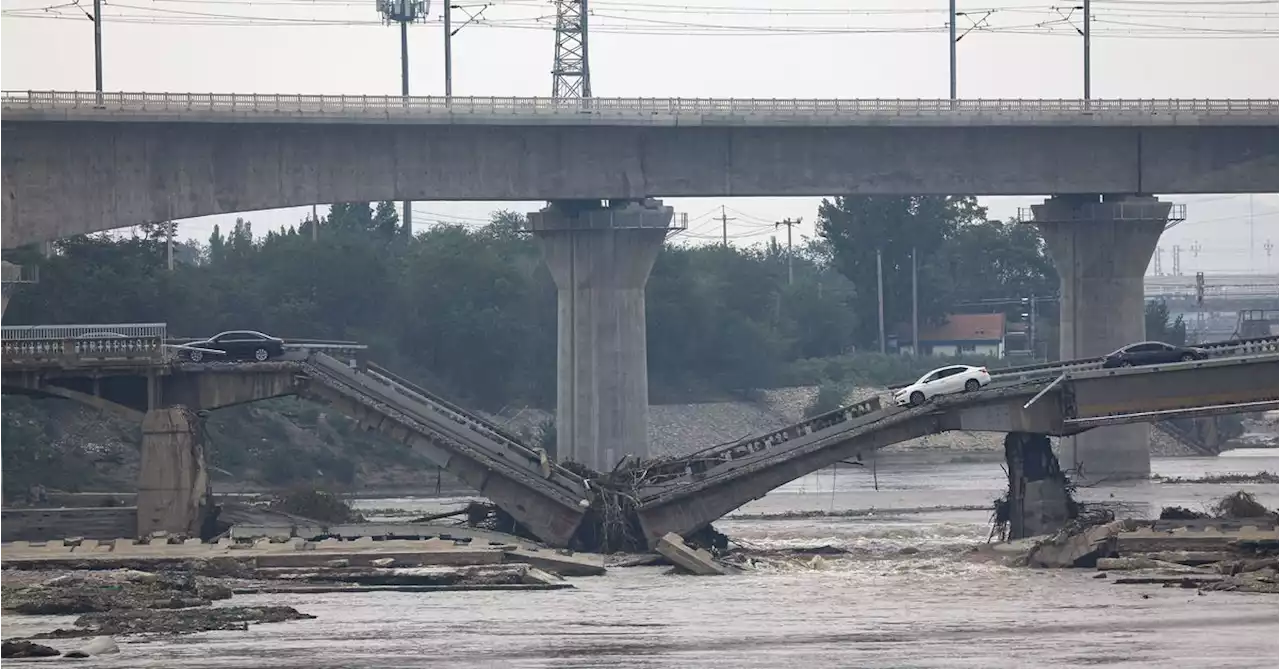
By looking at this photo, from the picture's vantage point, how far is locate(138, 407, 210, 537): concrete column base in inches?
2810

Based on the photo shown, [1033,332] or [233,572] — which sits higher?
[1033,332]

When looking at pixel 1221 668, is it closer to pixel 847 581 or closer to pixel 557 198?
pixel 847 581

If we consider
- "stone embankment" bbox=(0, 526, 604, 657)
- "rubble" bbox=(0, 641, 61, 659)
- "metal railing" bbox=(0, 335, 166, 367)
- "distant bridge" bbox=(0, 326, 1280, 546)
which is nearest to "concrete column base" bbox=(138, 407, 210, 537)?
"distant bridge" bbox=(0, 326, 1280, 546)

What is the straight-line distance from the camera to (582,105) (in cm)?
9369

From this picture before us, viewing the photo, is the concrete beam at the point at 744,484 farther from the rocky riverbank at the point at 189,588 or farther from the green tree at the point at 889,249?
the green tree at the point at 889,249

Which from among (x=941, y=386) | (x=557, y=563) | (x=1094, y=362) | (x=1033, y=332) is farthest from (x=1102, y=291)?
(x=1033, y=332)

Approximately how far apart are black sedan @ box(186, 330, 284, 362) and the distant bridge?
125 cm

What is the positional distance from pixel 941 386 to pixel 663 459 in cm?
830

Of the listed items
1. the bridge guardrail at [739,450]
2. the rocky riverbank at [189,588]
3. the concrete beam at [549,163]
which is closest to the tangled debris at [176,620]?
the rocky riverbank at [189,588]

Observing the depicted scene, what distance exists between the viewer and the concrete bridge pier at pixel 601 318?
97.2 m

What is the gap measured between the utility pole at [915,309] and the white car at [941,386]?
100212 millimetres

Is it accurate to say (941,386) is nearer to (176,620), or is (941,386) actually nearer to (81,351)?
(81,351)

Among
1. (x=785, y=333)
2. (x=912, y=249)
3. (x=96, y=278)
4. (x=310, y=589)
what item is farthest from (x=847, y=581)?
(x=912, y=249)

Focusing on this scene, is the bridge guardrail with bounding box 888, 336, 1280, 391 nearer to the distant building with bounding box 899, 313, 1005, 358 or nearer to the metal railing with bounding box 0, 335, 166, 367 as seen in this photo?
the metal railing with bounding box 0, 335, 166, 367
